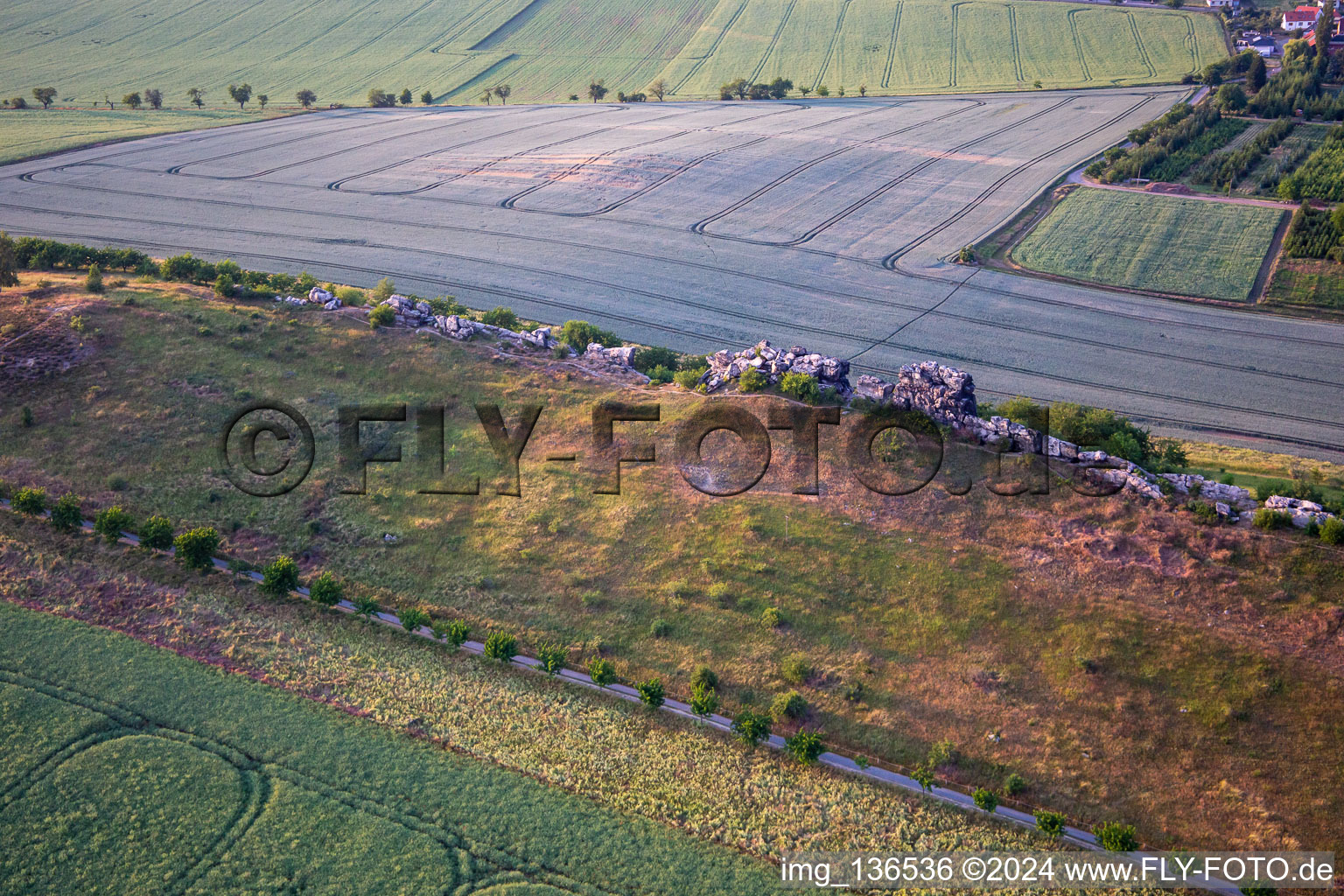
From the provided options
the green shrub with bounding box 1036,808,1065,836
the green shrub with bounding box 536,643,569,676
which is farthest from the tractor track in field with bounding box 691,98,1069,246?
the green shrub with bounding box 1036,808,1065,836

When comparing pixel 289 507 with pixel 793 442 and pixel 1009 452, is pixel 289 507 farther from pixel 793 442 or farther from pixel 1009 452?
pixel 1009 452

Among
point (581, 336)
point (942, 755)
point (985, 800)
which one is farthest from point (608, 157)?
point (985, 800)

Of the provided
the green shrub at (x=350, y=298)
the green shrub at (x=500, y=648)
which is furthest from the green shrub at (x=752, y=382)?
the green shrub at (x=350, y=298)

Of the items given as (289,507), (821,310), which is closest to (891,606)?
(289,507)

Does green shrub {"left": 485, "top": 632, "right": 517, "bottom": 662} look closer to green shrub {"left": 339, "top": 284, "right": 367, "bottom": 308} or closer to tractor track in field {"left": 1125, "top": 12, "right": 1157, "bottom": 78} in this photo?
green shrub {"left": 339, "top": 284, "right": 367, "bottom": 308}

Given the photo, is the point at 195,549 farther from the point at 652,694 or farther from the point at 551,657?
the point at 652,694

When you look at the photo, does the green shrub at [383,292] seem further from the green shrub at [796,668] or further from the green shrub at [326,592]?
the green shrub at [796,668]
